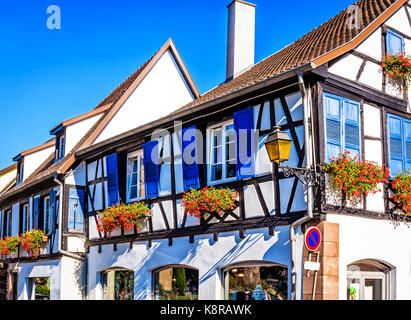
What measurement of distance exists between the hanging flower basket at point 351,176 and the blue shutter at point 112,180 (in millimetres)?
6332

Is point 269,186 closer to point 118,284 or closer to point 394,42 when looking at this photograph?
point 394,42

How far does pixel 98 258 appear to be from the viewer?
15.4m

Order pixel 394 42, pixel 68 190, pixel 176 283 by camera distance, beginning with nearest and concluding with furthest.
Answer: pixel 394 42 → pixel 176 283 → pixel 68 190

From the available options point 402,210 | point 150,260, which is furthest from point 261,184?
point 150,260

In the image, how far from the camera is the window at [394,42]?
38.2 ft

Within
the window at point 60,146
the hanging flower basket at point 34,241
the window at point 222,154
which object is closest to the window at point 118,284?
the hanging flower basket at point 34,241

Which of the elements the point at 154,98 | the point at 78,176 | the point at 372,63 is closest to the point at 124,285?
the point at 78,176

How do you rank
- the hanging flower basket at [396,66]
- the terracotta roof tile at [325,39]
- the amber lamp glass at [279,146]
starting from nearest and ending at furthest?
1. the amber lamp glass at [279,146]
2. the terracotta roof tile at [325,39]
3. the hanging flower basket at [396,66]

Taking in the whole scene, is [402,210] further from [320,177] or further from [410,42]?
[410,42]

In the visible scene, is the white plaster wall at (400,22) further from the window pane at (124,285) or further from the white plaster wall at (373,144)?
the window pane at (124,285)

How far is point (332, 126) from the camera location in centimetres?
1028

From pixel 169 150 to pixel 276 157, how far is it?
418 cm

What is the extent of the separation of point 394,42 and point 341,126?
255cm

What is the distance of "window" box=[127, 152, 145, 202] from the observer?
14211 millimetres
